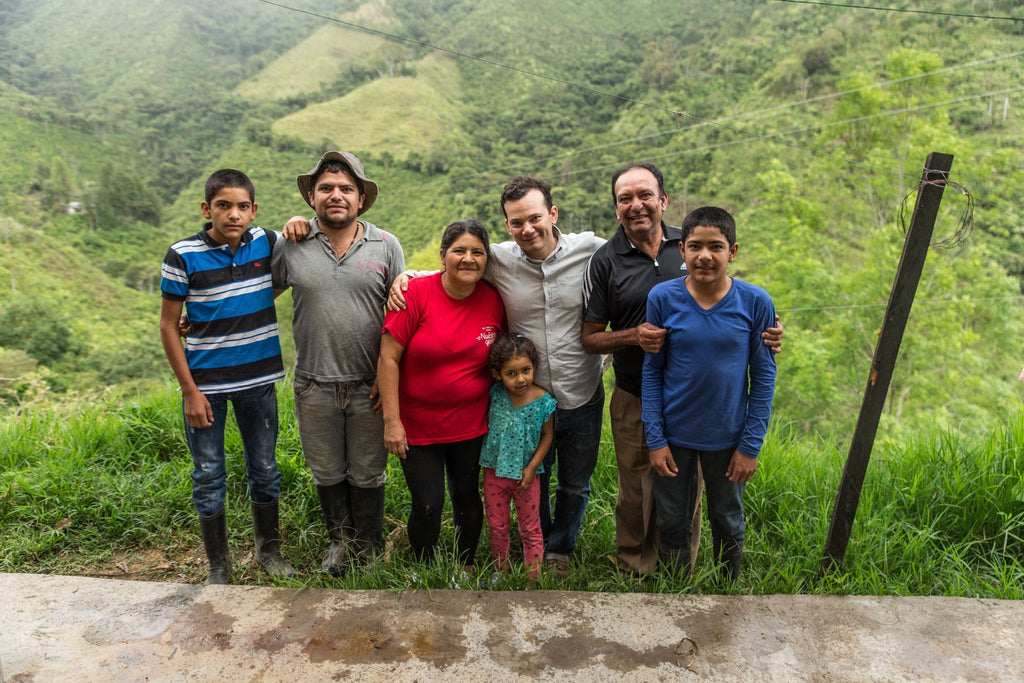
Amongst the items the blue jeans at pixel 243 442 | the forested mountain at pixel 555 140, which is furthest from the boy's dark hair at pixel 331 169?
the forested mountain at pixel 555 140

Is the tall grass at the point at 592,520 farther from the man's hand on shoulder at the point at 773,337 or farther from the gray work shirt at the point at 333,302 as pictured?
the man's hand on shoulder at the point at 773,337

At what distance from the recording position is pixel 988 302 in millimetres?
15930

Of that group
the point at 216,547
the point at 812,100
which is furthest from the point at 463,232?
the point at 812,100

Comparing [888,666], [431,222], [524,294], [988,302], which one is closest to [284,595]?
[524,294]

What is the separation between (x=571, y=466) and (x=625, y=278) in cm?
81

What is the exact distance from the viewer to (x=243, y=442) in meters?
2.66

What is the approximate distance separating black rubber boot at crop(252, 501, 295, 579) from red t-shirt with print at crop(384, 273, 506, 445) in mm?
884

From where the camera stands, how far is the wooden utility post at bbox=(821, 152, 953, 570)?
7.49 ft

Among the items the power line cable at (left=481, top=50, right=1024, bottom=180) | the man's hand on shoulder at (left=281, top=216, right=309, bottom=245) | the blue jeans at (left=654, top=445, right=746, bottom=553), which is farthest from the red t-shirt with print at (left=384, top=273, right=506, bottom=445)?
the power line cable at (left=481, top=50, right=1024, bottom=180)

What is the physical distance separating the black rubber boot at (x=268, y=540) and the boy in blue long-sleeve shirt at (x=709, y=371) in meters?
1.70

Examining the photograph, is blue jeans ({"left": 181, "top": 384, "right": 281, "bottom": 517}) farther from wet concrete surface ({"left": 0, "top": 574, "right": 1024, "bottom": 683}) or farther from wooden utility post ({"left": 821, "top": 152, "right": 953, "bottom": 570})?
wooden utility post ({"left": 821, "top": 152, "right": 953, "bottom": 570})

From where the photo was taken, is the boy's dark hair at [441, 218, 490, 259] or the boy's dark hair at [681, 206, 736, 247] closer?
the boy's dark hair at [681, 206, 736, 247]

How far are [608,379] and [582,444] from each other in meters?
16.7

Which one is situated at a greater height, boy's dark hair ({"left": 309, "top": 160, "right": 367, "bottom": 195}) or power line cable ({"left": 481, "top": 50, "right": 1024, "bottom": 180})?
power line cable ({"left": 481, "top": 50, "right": 1024, "bottom": 180})
